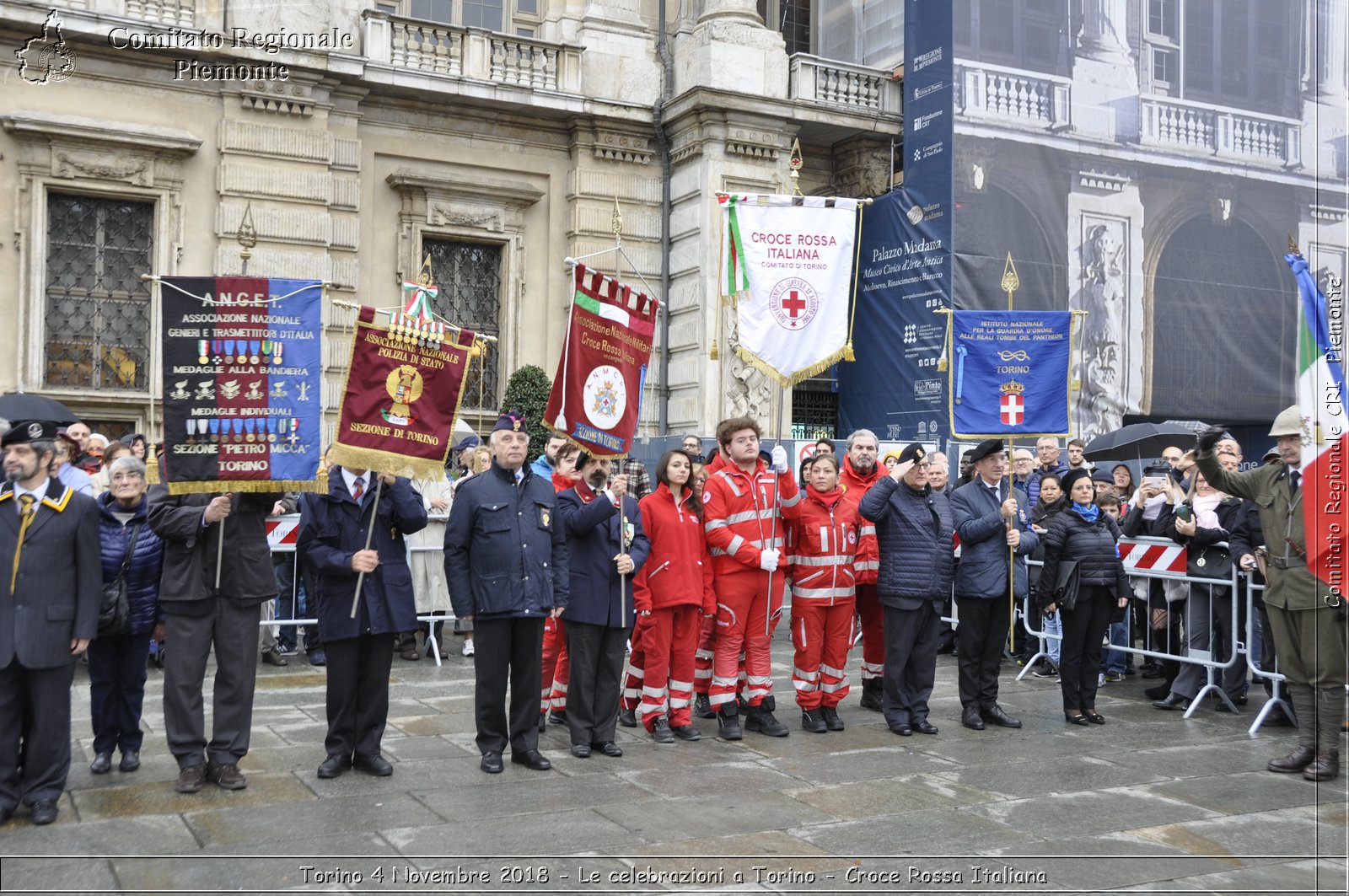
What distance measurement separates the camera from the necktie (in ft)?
20.0

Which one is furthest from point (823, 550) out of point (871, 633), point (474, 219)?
point (474, 219)

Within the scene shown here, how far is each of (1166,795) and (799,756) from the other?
2.17m

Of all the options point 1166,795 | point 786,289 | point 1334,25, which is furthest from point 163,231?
point 1334,25

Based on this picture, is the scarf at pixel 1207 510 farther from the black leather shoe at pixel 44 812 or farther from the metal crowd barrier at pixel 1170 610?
the black leather shoe at pixel 44 812

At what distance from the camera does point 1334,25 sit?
23250 mm

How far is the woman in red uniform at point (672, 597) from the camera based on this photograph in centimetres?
809

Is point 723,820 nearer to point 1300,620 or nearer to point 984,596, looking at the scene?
point 984,596

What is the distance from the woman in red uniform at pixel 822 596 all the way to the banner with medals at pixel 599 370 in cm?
144

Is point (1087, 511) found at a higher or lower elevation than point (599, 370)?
lower

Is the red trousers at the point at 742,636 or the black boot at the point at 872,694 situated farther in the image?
the black boot at the point at 872,694

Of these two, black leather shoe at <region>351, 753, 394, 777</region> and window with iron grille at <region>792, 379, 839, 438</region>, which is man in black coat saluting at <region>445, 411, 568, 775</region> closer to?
black leather shoe at <region>351, 753, 394, 777</region>

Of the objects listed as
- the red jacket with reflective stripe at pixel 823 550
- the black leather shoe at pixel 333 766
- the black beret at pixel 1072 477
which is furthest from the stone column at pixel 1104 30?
the black leather shoe at pixel 333 766

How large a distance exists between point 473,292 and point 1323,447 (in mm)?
14425

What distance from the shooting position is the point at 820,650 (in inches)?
336
